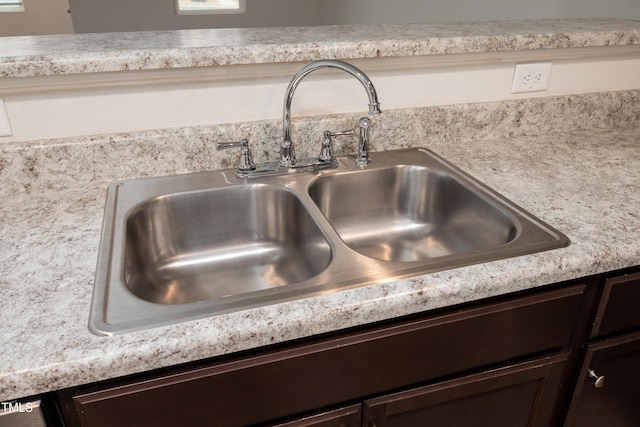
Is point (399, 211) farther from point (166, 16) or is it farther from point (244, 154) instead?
point (166, 16)

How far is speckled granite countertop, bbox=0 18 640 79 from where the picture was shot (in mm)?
988

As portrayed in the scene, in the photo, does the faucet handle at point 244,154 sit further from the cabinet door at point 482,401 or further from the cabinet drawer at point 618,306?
the cabinet drawer at point 618,306

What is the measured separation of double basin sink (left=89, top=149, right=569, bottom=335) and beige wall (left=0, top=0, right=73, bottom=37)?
3411mm

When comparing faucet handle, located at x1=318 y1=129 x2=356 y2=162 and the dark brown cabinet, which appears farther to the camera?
faucet handle, located at x1=318 y1=129 x2=356 y2=162

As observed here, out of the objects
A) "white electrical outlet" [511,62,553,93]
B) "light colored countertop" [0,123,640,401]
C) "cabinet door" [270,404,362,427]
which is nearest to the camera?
"light colored countertop" [0,123,640,401]

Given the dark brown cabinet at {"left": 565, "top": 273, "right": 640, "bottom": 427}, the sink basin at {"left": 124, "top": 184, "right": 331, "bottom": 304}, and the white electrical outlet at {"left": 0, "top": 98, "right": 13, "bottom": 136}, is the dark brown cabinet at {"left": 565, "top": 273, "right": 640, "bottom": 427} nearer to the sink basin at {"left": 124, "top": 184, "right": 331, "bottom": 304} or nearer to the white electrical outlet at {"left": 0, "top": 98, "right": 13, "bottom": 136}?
the sink basin at {"left": 124, "top": 184, "right": 331, "bottom": 304}

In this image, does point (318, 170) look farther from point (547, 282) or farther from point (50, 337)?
point (50, 337)

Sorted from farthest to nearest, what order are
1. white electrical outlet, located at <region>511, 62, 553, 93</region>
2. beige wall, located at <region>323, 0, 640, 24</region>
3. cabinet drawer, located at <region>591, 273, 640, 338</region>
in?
beige wall, located at <region>323, 0, 640, 24</region> → white electrical outlet, located at <region>511, 62, 553, 93</region> → cabinet drawer, located at <region>591, 273, 640, 338</region>

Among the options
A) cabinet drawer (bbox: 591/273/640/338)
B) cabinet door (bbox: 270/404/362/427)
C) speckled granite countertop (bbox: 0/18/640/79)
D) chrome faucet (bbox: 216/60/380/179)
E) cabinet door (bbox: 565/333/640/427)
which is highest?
speckled granite countertop (bbox: 0/18/640/79)

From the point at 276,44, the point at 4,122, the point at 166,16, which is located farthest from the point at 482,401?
the point at 166,16

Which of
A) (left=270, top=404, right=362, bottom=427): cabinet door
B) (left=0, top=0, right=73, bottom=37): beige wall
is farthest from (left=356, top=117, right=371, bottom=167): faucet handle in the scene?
(left=0, top=0, right=73, bottom=37): beige wall

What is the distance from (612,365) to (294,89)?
0.83 meters

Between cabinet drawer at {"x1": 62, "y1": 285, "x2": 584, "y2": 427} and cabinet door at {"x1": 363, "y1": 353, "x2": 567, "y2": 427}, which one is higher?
cabinet drawer at {"x1": 62, "y1": 285, "x2": 584, "y2": 427}

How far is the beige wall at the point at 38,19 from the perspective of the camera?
368 centimetres
